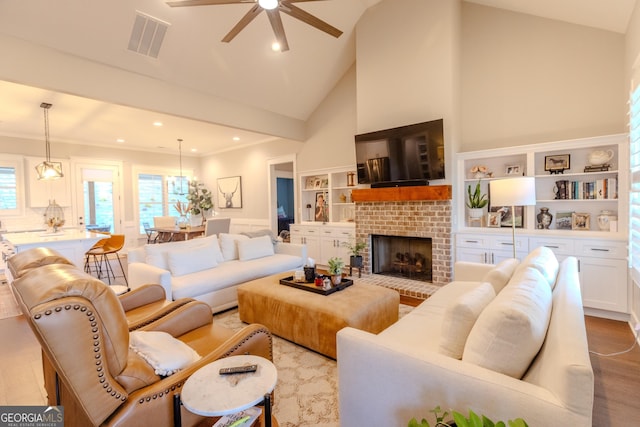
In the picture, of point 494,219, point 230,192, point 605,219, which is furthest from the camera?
point 230,192

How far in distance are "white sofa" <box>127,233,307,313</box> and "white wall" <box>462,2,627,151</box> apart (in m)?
3.41

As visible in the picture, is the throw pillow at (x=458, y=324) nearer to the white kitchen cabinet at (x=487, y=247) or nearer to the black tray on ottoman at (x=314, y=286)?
the black tray on ottoman at (x=314, y=286)

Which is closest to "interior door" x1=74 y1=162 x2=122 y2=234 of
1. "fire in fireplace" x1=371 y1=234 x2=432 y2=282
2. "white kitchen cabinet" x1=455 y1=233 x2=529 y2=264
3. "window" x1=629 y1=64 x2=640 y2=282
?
"fire in fireplace" x1=371 y1=234 x2=432 y2=282

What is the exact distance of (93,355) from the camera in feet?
3.67

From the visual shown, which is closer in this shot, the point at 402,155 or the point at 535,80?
the point at 535,80

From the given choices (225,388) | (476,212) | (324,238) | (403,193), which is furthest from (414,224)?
(225,388)

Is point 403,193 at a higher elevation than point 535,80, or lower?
lower

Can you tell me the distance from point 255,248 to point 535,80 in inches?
172

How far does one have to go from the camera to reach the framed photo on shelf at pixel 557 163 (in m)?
3.71

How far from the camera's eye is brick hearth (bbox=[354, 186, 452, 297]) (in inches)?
166

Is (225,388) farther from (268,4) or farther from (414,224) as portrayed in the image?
(414,224)

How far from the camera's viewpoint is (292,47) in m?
4.64

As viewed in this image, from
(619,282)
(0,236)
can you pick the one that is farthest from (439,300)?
(0,236)

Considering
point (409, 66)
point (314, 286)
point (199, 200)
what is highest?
point (409, 66)
